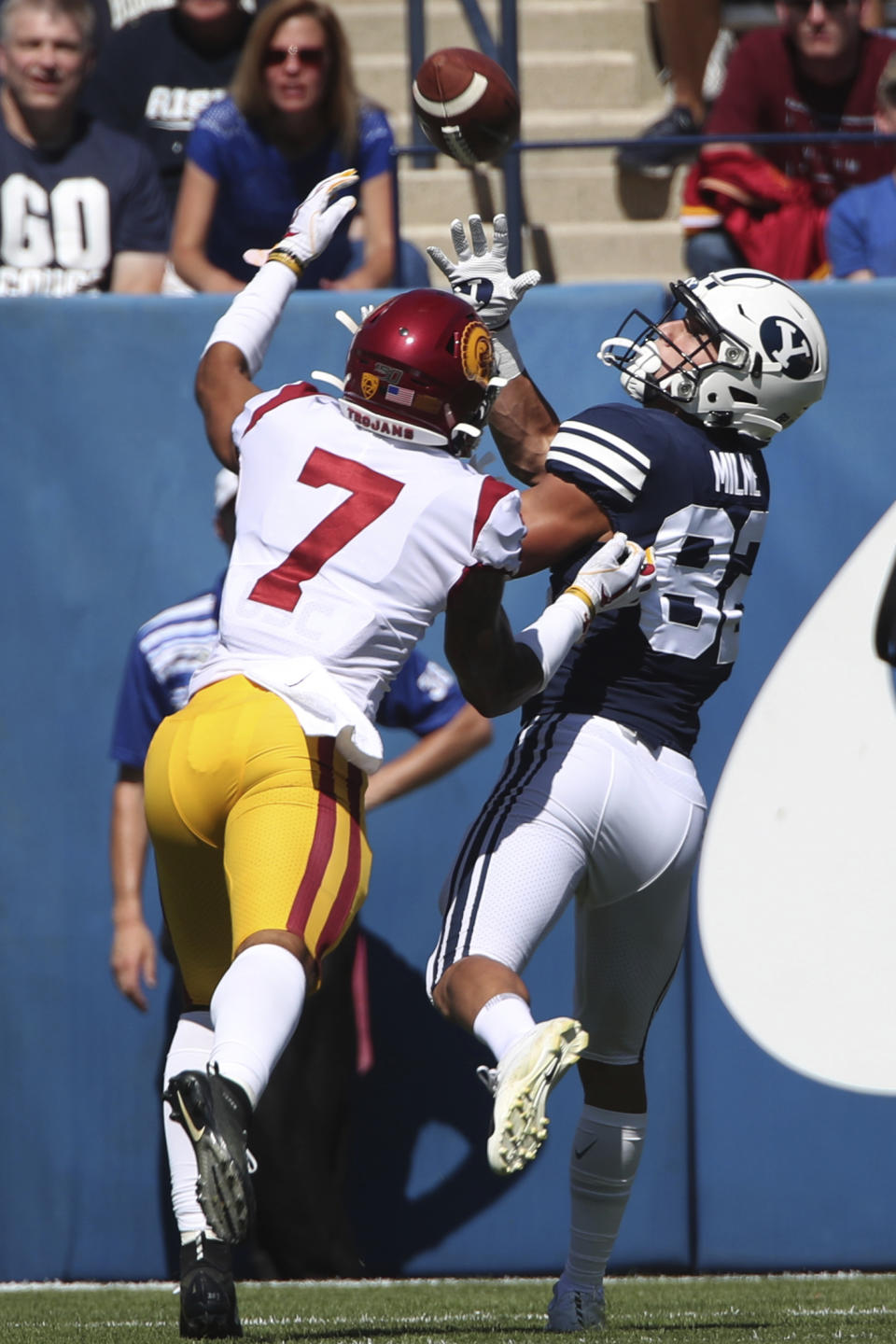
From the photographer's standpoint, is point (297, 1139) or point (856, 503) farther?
point (856, 503)

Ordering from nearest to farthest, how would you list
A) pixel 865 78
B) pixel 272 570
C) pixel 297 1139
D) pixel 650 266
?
pixel 272 570 → pixel 297 1139 → pixel 865 78 → pixel 650 266

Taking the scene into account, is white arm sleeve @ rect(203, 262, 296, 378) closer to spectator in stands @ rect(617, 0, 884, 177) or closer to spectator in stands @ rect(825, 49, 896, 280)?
spectator in stands @ rect(825, 49, 896, 280)

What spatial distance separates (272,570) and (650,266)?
387cm

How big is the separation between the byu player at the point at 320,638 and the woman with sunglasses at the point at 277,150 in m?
2.23

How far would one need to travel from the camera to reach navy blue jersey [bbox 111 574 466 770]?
179 inches

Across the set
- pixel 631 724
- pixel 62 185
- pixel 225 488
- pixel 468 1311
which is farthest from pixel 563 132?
pixel 468 1311

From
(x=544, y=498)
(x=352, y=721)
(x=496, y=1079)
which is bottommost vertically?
(x=496, y=1079)

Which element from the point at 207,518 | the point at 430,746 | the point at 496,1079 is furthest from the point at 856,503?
the point at 496,1079

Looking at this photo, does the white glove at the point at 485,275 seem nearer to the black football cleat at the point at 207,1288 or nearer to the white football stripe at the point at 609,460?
the white football stripe at the point at 609,460

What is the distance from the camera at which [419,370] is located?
10.3 ft

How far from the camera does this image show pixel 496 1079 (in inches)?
113

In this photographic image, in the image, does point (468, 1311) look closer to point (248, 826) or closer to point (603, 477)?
point (248, 826)

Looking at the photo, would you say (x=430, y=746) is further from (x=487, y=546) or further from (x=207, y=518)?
(x=487, y=546)

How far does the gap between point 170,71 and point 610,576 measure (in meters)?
3.78
